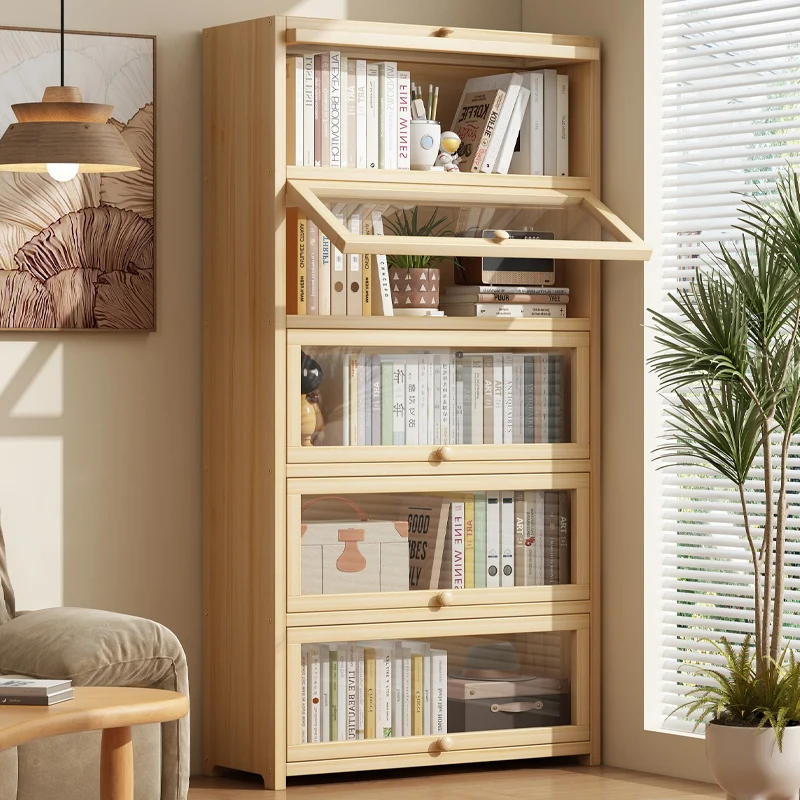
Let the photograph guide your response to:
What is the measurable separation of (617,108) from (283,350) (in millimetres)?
1310

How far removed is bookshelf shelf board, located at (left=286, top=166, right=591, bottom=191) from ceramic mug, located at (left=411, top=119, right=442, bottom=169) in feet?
0.12

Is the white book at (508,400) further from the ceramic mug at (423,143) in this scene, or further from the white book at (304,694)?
the white book at (304,694)

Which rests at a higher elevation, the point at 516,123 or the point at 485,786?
the point at 516,123

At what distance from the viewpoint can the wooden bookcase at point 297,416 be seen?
3916 mm

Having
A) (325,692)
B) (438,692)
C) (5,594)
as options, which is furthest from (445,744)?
(5,594)

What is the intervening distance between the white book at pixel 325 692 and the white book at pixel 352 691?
6 cm

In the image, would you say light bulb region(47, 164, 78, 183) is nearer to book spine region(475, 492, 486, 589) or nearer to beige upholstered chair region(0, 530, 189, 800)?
beige upholstered chair region(0, 530, 189, 800)

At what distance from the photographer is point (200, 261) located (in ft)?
13.9

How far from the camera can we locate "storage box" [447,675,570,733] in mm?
4117

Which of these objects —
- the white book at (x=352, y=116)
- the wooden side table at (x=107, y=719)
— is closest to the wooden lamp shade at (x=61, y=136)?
the white book at (x=352, y=116)

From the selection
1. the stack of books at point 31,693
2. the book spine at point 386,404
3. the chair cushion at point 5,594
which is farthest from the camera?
the book spine at point 386,404

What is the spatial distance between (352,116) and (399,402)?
34.1 inches

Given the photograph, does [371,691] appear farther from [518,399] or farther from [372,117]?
[372,117]

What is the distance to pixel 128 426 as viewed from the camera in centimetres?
417
